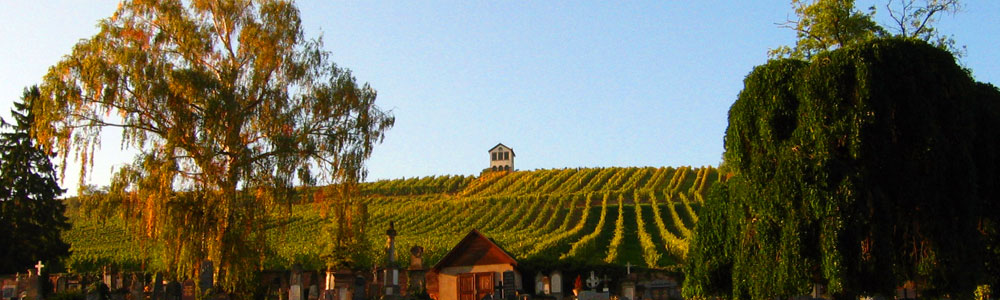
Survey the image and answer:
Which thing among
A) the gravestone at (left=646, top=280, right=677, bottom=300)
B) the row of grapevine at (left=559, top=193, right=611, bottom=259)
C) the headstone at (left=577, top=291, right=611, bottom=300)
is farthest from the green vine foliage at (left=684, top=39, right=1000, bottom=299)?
the row of grapevine at (left=559, top=193, right=611, bottom=259)

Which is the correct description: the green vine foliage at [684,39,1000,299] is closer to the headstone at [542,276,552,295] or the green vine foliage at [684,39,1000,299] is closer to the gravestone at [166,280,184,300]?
the headstone at [542,276,552,295]

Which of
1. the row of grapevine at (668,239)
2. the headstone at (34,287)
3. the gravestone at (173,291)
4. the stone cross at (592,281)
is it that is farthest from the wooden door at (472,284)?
the headstone at (34,287)

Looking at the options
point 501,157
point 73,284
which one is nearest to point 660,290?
point 73,284

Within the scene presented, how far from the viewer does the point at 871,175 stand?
1588 centimetres

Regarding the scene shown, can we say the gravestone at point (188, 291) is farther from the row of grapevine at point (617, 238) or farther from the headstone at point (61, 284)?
the row of grapevine at point (617, 238)

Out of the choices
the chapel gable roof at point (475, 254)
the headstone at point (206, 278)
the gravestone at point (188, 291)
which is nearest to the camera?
the gravestone at point (188, 291)

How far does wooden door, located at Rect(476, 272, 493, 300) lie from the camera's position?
30125 mm

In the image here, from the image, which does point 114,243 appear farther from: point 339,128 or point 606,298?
point 606,298

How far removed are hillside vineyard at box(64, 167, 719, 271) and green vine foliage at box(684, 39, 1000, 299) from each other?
11.4 metres

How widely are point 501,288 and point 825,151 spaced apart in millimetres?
11021

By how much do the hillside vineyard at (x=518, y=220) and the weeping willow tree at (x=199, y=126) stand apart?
4.05ft

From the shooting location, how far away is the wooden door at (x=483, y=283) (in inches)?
1186

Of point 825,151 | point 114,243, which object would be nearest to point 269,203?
point 825,151

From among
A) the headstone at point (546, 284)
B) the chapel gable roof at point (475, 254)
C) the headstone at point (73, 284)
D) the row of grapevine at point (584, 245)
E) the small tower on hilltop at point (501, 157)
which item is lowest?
the headstone at point (546, 284)
